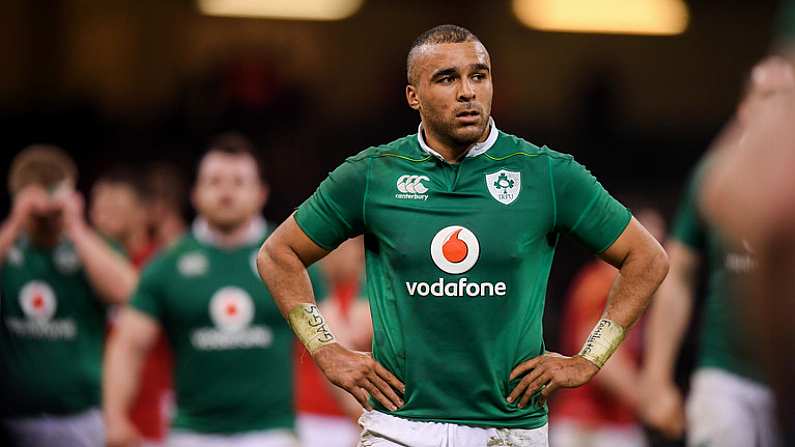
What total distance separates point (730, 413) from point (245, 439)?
8.55ft

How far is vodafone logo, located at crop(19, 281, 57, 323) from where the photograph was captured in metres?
8.99

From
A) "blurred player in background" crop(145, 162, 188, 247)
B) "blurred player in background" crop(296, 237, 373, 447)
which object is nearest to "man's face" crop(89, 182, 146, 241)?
"blurred player in background" crop(145, 162, 188, 247)

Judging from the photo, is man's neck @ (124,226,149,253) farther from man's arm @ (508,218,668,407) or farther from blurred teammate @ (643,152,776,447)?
man's arm @ (508,218,668,407)

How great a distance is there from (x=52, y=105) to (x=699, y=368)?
12281 millimetres

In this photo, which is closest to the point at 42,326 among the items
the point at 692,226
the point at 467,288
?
the point at 692,226

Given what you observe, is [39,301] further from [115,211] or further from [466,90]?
[466,90]

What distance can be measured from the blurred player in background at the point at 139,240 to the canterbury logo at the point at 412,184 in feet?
20.0

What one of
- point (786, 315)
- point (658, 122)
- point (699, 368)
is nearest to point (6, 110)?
point (658, 122)

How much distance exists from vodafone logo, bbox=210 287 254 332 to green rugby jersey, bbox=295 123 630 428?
3190mm

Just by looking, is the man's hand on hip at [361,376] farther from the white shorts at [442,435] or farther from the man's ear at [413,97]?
the man's ear at [413,97]

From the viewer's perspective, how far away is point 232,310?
8117 millimetres

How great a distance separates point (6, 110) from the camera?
1822 centimetres

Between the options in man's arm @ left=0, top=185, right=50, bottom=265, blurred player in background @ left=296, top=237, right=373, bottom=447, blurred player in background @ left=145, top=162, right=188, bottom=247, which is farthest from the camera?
blurred player in background @ left=145, top=162, right=188, bottom=247

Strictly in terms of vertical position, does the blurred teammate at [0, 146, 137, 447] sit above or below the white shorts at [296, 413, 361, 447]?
above
